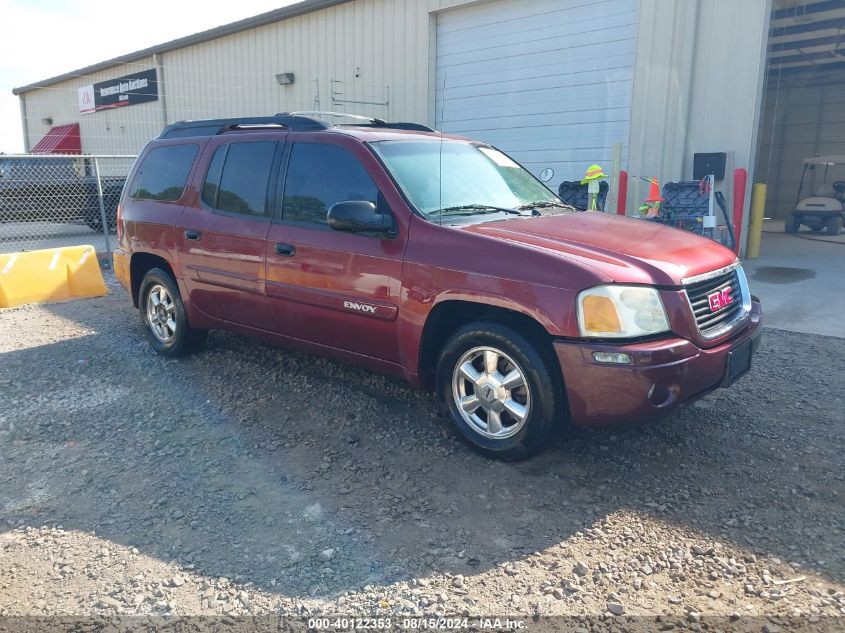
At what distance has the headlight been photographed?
131 inches

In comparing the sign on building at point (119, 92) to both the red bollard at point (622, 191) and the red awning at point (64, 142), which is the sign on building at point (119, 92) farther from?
the red bollard at point (622, 191)

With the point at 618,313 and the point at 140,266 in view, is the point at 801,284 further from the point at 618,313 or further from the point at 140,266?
the point at 140,266

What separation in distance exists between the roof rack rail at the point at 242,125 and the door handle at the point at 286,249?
0.84m

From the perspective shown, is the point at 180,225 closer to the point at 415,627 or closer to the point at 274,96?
the point at 415,627

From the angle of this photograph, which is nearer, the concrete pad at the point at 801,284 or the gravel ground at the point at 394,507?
the gravel ground at the point at 394,507

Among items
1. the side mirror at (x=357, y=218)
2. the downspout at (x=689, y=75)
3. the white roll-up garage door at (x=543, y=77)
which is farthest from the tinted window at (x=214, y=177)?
the downspout at (x=689, y=75)

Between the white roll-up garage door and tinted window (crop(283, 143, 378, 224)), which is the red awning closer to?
the white roll-up garage door

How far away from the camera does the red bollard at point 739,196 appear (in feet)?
31.3

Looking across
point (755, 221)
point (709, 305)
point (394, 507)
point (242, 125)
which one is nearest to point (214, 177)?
point (242, 125)

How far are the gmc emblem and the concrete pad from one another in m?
3.08

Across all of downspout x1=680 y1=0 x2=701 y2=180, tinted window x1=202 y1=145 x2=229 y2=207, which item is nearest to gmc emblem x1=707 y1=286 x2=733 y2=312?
tinted window x1=202 y1=145 x2=229 y2=207

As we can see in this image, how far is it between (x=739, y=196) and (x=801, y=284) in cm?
168

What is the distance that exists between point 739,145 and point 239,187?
295 inches

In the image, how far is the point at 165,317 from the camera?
19.2ft
